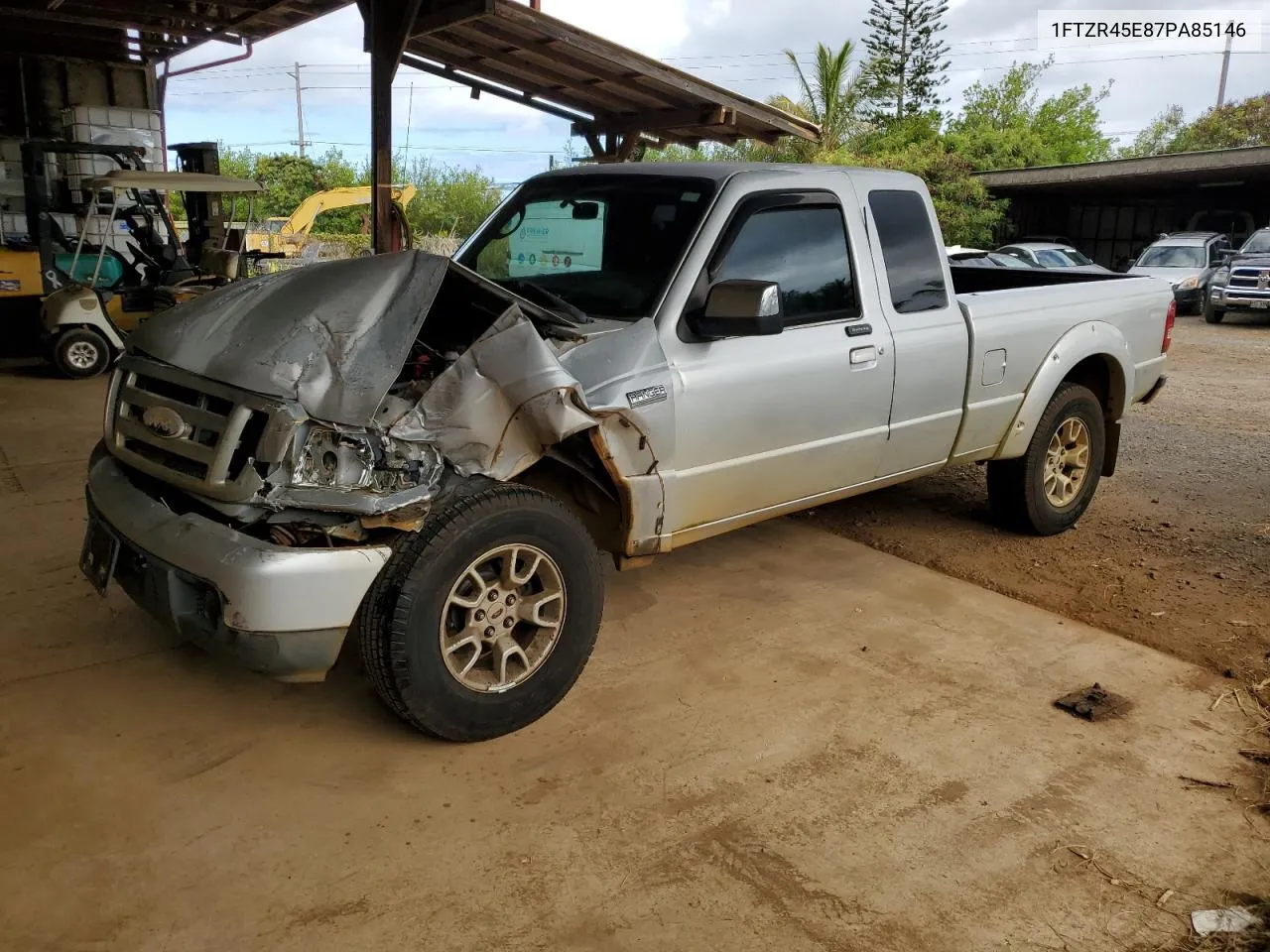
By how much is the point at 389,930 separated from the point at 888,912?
1.33 m

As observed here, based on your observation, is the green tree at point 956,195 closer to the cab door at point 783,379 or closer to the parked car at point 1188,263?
the parked car at point 1188,263

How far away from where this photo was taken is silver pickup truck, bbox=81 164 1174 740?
3012 millimetres

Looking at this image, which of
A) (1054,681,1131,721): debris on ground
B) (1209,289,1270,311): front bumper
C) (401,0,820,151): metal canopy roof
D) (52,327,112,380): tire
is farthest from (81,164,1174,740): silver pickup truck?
(1209,289,1270,311): front bumper

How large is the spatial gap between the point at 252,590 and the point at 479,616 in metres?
0.76

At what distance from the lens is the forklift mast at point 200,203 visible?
538 inches

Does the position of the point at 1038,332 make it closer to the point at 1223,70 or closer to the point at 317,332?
the point at 317,332

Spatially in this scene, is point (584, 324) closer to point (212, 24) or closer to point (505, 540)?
point (505, 540)


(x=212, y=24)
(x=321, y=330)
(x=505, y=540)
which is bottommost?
(x=505, y=540)

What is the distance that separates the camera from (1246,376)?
39.5 ft

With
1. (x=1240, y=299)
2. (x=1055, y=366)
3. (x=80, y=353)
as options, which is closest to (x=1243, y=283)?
(x=1240, y=299)

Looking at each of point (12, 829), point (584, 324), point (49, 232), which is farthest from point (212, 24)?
point (12, 829)

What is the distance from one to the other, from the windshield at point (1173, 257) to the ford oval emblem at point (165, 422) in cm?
2241

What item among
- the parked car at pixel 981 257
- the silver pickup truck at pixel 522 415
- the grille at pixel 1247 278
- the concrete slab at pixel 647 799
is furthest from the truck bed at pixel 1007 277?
the grille at pixel 1247 278

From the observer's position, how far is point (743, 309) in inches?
143
